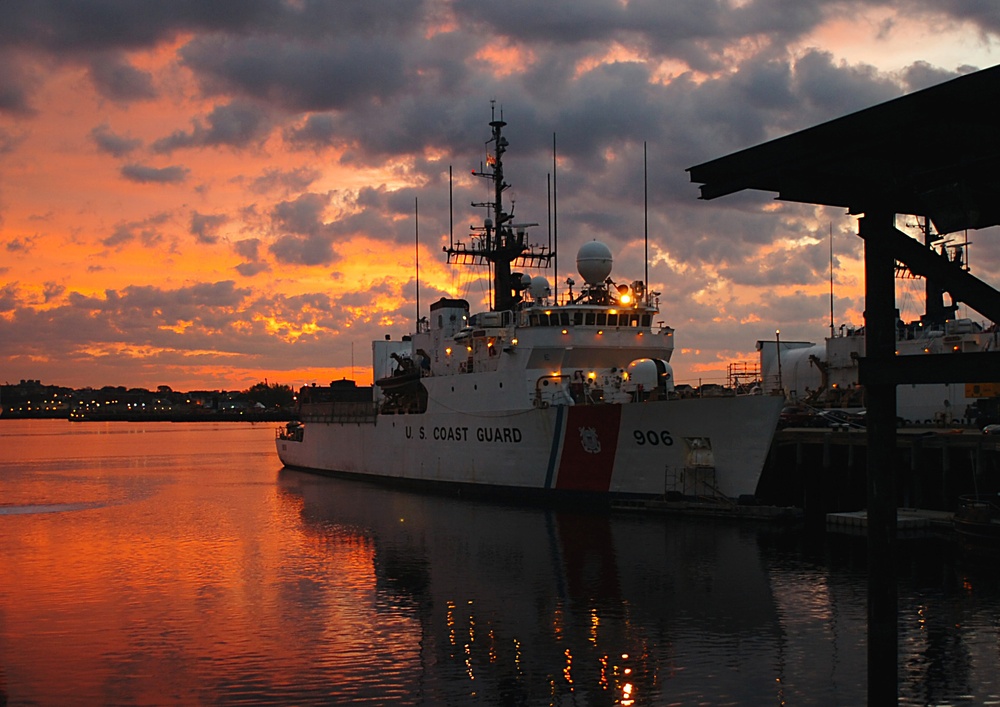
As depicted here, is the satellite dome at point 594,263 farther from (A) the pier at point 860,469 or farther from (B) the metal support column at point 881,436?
(B) the metal support column at point 881,436

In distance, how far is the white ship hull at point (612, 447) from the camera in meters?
26.7

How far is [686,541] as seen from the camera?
2380 centimetres

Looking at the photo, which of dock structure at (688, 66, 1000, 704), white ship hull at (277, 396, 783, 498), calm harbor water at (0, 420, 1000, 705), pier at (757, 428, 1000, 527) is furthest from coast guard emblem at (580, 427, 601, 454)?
dock structure at (688, 66, 1000, 704)

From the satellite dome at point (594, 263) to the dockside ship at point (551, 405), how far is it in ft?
0.15

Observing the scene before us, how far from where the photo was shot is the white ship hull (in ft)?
87.6

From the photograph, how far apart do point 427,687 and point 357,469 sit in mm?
31866

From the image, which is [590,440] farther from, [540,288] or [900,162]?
[900,162]

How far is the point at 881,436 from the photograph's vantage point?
859 centimetres

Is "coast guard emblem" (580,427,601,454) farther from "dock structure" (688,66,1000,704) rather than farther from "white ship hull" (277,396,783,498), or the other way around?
"dock structure" (688,66,1000,704)

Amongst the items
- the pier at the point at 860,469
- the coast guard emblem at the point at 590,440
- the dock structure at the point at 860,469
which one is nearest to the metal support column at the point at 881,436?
the dock structure at the point at 860,469

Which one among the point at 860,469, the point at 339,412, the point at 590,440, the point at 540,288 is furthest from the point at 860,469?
the point at 339,412

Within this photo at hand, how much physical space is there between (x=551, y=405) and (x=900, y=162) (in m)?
22.2

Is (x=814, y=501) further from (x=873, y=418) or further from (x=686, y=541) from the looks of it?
(x=873, y=418)

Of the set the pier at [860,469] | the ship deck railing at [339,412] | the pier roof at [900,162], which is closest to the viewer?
the pier roof at [900,162]
